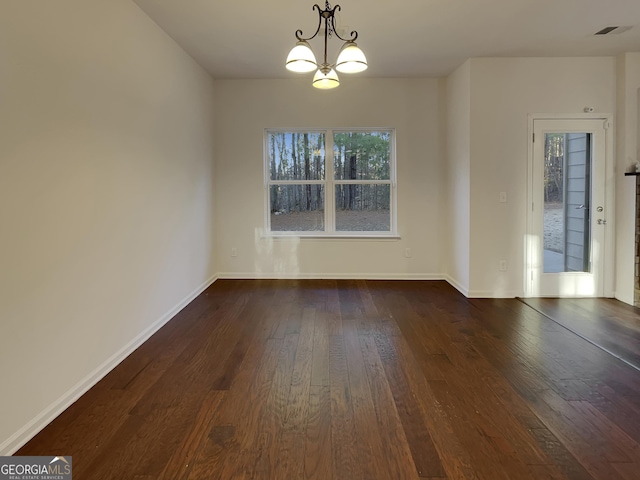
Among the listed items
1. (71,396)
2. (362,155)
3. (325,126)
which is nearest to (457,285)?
(362,155)

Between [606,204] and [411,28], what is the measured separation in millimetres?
2936

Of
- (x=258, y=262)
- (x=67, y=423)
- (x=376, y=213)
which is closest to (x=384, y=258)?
(x=376, y=213)

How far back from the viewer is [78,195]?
2.36m

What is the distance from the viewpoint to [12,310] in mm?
1863

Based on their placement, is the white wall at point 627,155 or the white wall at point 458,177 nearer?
the white wall at point 627,155

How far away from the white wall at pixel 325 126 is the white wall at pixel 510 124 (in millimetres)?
919

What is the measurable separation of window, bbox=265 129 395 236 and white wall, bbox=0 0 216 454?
1.85 m

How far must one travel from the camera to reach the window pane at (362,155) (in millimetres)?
5477

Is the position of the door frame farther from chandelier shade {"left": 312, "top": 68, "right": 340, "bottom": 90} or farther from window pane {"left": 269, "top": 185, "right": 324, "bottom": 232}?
chandelier shade {"left": 312, "top": 68, "right": 340, "bottom": 90}

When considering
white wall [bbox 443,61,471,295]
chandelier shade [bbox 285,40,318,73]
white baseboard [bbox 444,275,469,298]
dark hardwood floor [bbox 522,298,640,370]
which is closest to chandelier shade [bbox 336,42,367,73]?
chandelier shade [bbox 285,40,318,73]

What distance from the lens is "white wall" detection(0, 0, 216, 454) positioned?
1.87 meters

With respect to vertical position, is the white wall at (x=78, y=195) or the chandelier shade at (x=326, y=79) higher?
the chandelier shade at (x=326, y=79)

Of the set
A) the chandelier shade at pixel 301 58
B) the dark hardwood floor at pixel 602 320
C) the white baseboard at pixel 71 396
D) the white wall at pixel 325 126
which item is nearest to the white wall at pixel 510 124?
the dark hardwood floor at pixel 602 320

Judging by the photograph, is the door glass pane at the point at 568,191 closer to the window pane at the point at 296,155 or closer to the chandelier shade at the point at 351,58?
the window pane at the point at 296,155
